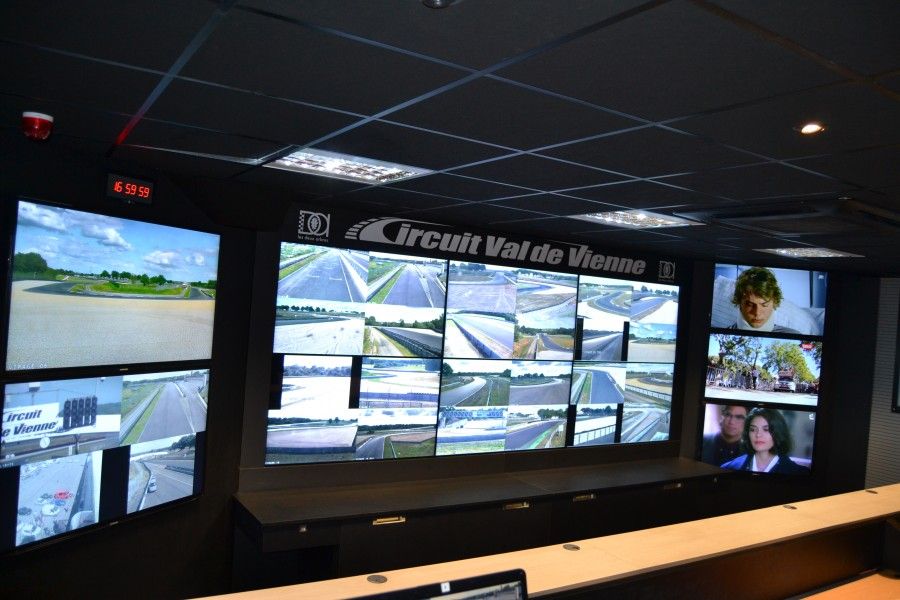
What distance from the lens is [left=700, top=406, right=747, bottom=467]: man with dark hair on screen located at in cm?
A: 641

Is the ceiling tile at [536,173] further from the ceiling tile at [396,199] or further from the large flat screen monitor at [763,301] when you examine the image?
the large flat screen monitor at [763,301]

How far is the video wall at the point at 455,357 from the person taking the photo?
438 centimetres

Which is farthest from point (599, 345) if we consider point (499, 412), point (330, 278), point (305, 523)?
point (305, 523)

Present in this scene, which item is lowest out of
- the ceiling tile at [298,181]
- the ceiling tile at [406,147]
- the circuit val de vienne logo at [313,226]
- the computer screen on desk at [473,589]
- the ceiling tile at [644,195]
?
the computer screen on desk at [473,589]

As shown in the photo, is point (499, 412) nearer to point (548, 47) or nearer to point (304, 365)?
point (304, 365)

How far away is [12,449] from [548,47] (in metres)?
2.73

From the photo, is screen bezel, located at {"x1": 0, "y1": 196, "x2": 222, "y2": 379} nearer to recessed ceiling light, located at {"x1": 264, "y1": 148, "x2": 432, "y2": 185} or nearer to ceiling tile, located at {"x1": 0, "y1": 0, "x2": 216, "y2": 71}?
recessed ceiling light, located at {"x1": 264, "y1": 148, "x2": 432, "y2": 185}

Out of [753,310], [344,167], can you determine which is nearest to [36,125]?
[344,167]

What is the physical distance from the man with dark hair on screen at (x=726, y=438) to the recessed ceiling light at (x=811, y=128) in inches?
186

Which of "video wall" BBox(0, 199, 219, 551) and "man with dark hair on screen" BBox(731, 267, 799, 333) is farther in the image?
"man with dark hair on screen" BBox(731, 267, 799, 333)

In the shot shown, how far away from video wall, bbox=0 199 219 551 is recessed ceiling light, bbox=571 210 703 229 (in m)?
2.41

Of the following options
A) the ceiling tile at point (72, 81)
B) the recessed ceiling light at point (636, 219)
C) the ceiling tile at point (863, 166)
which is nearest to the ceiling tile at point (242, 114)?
the ceiling tile at point (72, 81)

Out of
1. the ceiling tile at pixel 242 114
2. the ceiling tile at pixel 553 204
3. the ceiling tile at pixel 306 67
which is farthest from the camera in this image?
the ceiling tile at pixel 553 204

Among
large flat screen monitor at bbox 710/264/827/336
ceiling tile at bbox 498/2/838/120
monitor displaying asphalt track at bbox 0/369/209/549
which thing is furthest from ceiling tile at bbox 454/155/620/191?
large flat screen monitor at bbox 710/264/827/336
